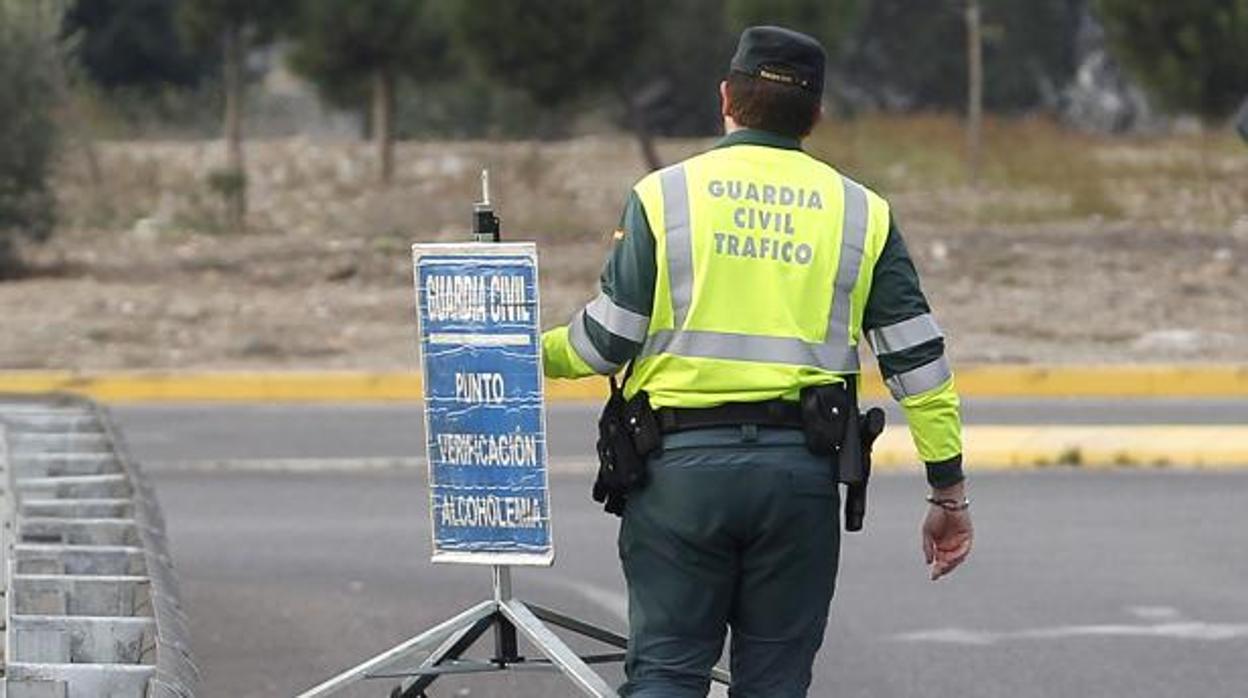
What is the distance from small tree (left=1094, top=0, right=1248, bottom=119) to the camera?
1007 inches

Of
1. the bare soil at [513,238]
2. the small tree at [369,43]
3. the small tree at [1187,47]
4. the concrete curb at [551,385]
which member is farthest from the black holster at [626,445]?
the small tree at [369,43]

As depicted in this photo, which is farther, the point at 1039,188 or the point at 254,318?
the point at 1039,188

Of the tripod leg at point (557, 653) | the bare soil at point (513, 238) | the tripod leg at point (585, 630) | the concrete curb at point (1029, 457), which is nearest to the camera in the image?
the tripod leg at point (557, 653)

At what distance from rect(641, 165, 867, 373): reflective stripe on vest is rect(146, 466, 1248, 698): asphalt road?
9.55ft

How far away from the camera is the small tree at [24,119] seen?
21.5 meters

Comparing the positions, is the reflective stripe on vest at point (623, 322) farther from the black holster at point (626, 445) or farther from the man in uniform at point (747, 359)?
the black holster at point (626, 445)

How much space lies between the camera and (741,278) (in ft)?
17.3

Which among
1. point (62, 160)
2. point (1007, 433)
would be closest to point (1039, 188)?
point (62, 160)

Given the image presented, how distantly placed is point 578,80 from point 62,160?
564 centimetres

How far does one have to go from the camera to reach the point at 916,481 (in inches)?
507

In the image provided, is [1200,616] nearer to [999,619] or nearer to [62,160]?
[999,619]

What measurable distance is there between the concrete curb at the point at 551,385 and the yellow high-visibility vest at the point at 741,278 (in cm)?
1139

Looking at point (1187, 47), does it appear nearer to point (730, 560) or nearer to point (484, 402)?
point (484, 402)

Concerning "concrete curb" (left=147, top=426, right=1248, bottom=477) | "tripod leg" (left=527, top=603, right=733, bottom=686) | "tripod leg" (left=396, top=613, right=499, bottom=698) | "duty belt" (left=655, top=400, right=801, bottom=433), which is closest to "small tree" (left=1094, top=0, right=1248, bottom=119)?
"concrete curb" (left=147, top=426, right=1248, bottom=477)
